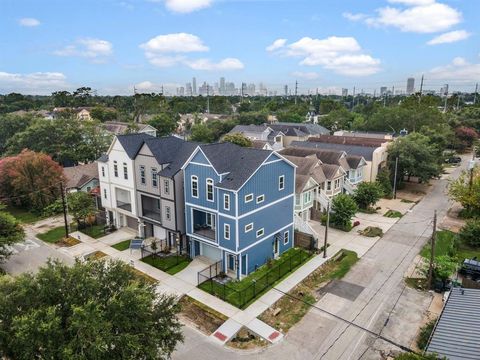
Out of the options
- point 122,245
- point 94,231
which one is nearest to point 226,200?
point 122,245

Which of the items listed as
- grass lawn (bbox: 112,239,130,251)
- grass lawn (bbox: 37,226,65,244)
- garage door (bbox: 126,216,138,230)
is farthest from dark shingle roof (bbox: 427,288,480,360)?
grass lawn (bbox: 37,226,65,244)

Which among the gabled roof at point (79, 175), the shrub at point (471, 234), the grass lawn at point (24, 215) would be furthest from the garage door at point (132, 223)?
the shrub at point (471, 234)

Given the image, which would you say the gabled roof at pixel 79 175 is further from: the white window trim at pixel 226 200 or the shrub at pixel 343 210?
the shrub at pixel 343 210

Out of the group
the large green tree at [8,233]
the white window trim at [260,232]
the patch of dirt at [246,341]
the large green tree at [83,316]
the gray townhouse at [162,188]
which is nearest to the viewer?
the large green tree at [83,316]

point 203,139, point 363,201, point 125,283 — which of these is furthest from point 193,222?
point 203,139

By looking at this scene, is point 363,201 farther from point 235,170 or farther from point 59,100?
point 59,100

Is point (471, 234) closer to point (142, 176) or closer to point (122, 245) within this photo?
point (142, 176)

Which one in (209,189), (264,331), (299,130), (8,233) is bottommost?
(264,331)
